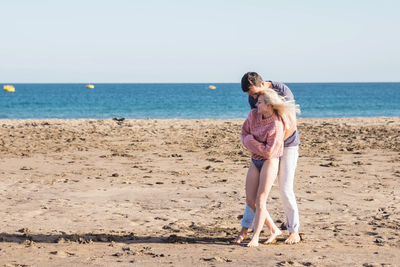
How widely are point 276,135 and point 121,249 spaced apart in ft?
6.33

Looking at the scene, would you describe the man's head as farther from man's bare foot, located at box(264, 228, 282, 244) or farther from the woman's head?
man's bare foot, located at box(264, 228, 282, 244)

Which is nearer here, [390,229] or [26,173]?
[390,229]

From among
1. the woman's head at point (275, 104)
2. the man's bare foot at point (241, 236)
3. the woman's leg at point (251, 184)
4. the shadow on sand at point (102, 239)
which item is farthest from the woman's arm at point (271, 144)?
the shadow on sand at point (102, 239)

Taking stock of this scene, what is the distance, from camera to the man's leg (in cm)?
520

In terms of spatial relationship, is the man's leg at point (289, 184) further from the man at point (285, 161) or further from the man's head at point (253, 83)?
the man's head at point (253, 83)

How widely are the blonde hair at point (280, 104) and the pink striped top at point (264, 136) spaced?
0.19 feet

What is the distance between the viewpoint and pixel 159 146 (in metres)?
13.4

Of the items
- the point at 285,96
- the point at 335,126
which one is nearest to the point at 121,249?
the point at 285,96

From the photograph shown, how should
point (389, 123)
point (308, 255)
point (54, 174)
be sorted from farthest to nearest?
point (389, 123) < point (54, 174) < point (308, 255)

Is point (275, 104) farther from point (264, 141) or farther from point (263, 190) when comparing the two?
point (263, 190)

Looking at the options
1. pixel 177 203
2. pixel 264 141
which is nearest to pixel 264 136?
pixel 264 141

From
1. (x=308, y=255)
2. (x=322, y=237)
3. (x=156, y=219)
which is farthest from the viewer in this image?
(x=156, y=219)

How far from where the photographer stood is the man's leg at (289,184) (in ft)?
17.1

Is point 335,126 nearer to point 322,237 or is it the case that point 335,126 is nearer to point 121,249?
point 322,237
